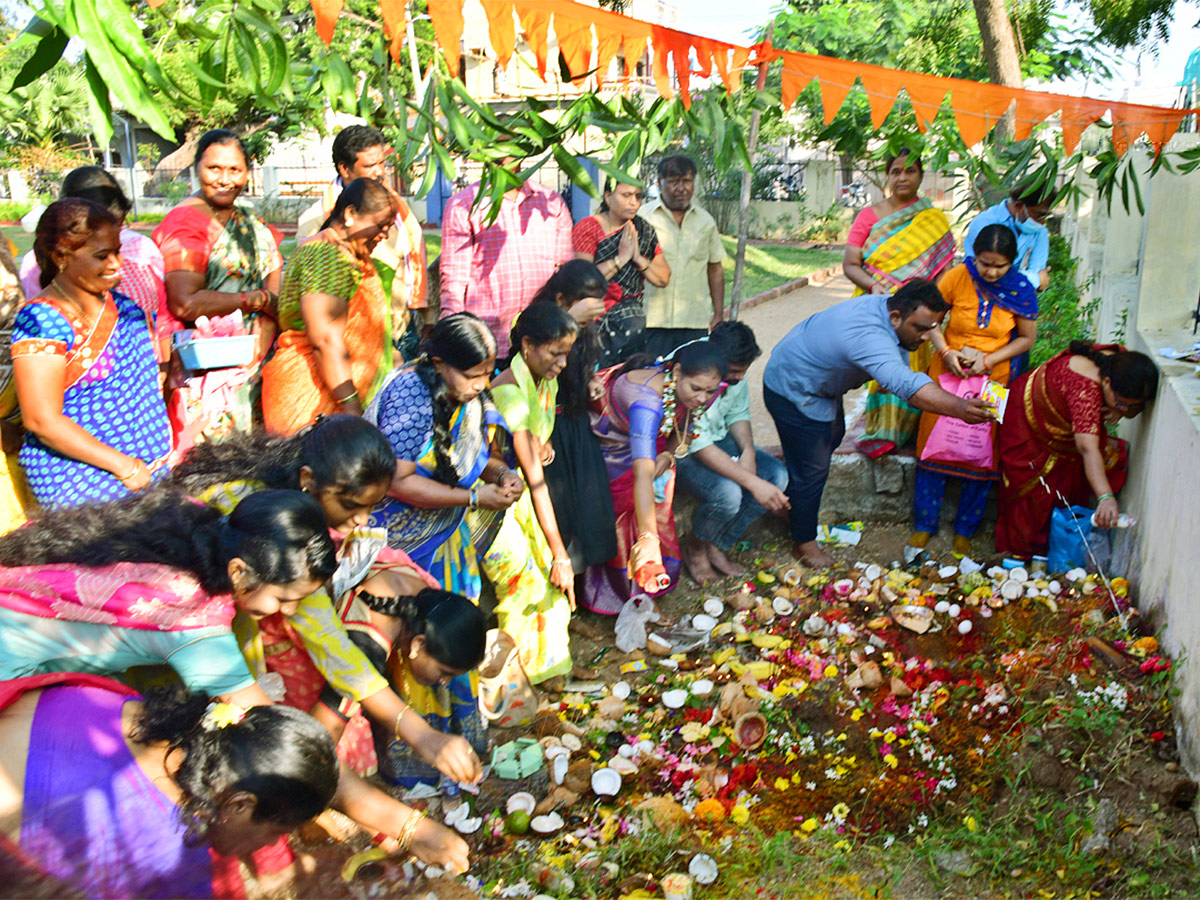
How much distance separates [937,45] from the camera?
1501 centimetres

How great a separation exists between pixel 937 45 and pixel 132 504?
1562cm

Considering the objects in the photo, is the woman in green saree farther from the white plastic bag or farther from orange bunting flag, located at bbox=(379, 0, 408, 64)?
the white plastic bag

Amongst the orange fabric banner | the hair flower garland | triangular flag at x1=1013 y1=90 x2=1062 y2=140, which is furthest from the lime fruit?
triangular flag at x1=1013 y1=90 x2=1062 y2=140

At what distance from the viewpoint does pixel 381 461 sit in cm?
254

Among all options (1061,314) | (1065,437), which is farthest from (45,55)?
(1061,314)

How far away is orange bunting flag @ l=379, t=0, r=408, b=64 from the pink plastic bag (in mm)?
3076

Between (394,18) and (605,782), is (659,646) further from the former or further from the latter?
(394,18)

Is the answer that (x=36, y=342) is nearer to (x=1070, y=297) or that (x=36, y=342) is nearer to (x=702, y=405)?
(x=702, y=405)

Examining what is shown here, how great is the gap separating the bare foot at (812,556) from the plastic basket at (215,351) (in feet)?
9.01

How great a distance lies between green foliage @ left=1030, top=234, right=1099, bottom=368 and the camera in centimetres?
697

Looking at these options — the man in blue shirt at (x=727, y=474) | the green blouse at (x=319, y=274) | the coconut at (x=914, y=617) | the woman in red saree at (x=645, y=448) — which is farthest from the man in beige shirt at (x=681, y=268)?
the green blouse at (x=319, y=274)

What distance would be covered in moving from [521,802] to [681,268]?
3154 mm

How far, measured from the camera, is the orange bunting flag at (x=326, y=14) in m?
2.68

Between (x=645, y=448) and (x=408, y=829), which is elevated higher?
(x=645, y=448)
